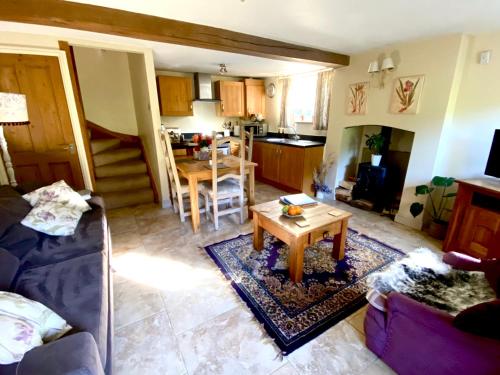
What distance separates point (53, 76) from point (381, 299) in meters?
3.88

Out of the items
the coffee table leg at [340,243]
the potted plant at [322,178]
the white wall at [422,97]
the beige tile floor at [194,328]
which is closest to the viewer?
the beige tile floor at [194,328]

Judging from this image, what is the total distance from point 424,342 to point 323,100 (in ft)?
12.9

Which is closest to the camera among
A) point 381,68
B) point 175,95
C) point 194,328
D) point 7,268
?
point 7,268

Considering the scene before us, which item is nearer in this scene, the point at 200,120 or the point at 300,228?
the point at 300,228

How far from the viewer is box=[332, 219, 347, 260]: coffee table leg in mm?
2180

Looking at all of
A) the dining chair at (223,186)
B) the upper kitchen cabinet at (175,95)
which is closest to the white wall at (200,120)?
the upper kitchen cabinet at (175,95)

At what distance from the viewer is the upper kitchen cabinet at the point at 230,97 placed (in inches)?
196

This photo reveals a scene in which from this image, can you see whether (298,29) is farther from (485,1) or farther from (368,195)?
(368,195)

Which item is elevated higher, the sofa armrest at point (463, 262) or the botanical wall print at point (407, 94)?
the botanical wall print at point (407, 94)

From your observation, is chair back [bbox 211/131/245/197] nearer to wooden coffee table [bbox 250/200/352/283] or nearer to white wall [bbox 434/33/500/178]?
wooden coffee table [bbox 250/200/352/283]

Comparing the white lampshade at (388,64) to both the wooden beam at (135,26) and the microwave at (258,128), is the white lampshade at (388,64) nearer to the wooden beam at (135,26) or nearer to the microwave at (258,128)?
the wooden beam at (135,26)

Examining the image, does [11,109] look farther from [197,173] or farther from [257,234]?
[257,234]

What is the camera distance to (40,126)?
2803mm

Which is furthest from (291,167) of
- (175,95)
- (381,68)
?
(175,95)
